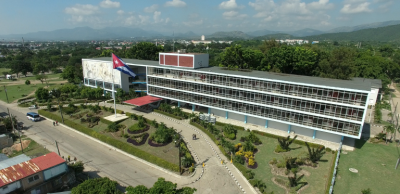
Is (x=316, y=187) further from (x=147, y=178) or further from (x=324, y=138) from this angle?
(x=147, y=178)

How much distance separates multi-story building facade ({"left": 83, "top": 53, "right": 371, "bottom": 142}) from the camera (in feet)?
112

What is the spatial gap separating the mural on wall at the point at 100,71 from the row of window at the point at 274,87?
1468 cm

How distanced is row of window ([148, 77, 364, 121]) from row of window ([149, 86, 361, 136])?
1.05m

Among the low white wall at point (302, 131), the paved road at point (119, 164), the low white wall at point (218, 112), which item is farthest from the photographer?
the low white wall at point (218, 112)

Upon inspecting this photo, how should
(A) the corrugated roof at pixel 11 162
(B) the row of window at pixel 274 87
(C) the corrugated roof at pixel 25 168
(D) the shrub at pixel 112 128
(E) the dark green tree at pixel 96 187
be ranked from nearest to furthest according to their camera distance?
1. (E) the dark green tree at pixel 96 187
2. (C) the corrugated roof at pixel 25 168
3. (A) the corrugated roof at pixel 11 162
4. (B) the row of window at pixel 274 87
5. (D) the shrub at pixel 112 128

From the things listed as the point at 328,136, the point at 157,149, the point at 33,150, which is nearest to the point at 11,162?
the point at 33,150

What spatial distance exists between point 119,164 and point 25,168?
10805mm

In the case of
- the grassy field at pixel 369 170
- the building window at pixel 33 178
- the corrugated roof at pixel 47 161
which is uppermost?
the corrugated roof at pixel 47 161

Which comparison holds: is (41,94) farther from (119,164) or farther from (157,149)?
(157,149)

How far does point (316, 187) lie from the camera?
26.0 meters

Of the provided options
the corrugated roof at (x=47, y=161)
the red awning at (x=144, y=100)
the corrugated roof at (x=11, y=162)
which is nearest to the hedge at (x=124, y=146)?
the corrugated roof at (x=47, y=161)

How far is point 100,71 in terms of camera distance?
6412 cm

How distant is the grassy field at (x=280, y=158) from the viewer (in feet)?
85.3

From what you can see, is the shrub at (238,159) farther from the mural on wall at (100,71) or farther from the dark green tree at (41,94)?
the dark green tree at (41,94)
